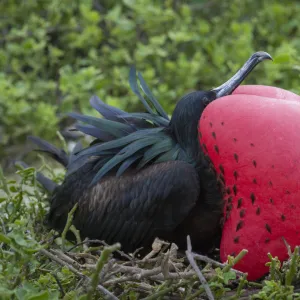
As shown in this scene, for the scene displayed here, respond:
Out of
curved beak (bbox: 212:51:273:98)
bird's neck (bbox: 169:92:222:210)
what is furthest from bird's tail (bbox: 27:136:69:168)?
curved beak (bbox: 212:51:273:98)

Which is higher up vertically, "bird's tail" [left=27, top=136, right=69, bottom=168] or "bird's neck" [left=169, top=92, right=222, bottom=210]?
"bird's neck" [left=169, top=92, right=222, bottom=210]

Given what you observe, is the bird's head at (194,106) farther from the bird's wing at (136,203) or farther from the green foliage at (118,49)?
the green foliage at (118,49)

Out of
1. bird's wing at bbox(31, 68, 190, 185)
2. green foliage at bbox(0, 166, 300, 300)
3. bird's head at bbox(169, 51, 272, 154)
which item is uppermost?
bird's head at bbox(169, 51, 272, 154)

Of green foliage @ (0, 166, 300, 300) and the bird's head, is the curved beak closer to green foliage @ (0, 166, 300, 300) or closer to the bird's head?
the bird's head

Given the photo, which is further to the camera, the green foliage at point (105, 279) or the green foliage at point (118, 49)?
the green foliage at point (118, 49)

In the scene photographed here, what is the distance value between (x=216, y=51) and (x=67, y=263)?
229 cm

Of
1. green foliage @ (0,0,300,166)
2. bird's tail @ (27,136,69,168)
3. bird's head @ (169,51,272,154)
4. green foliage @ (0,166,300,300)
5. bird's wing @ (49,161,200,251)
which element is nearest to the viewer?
green foliage @ (0,166,300,300)

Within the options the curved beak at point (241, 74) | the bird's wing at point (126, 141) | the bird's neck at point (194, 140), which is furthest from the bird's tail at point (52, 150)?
the curved beak at point (241, 74)

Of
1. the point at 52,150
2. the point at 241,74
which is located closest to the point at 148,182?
the point at 241,74

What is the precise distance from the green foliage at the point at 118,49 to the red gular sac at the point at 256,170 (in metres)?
1.51

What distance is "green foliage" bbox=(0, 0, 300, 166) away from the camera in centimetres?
376

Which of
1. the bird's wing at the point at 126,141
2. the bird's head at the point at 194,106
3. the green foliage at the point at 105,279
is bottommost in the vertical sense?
the green foliage at the point at 105,279

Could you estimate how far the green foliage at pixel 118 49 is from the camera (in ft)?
12.3

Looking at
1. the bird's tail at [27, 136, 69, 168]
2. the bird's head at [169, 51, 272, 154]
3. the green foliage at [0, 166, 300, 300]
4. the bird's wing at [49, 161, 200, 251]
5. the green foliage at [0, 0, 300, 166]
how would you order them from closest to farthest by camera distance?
the green foliage at [0, 166, 300, 300] → the bird's wing at [49, 161, 200, 251] → the bird's head at [169, 51, 272, 154] → the bird's tail at [27, 136, 69, 168] → the green foliage at [0, 0, 300, 166]
